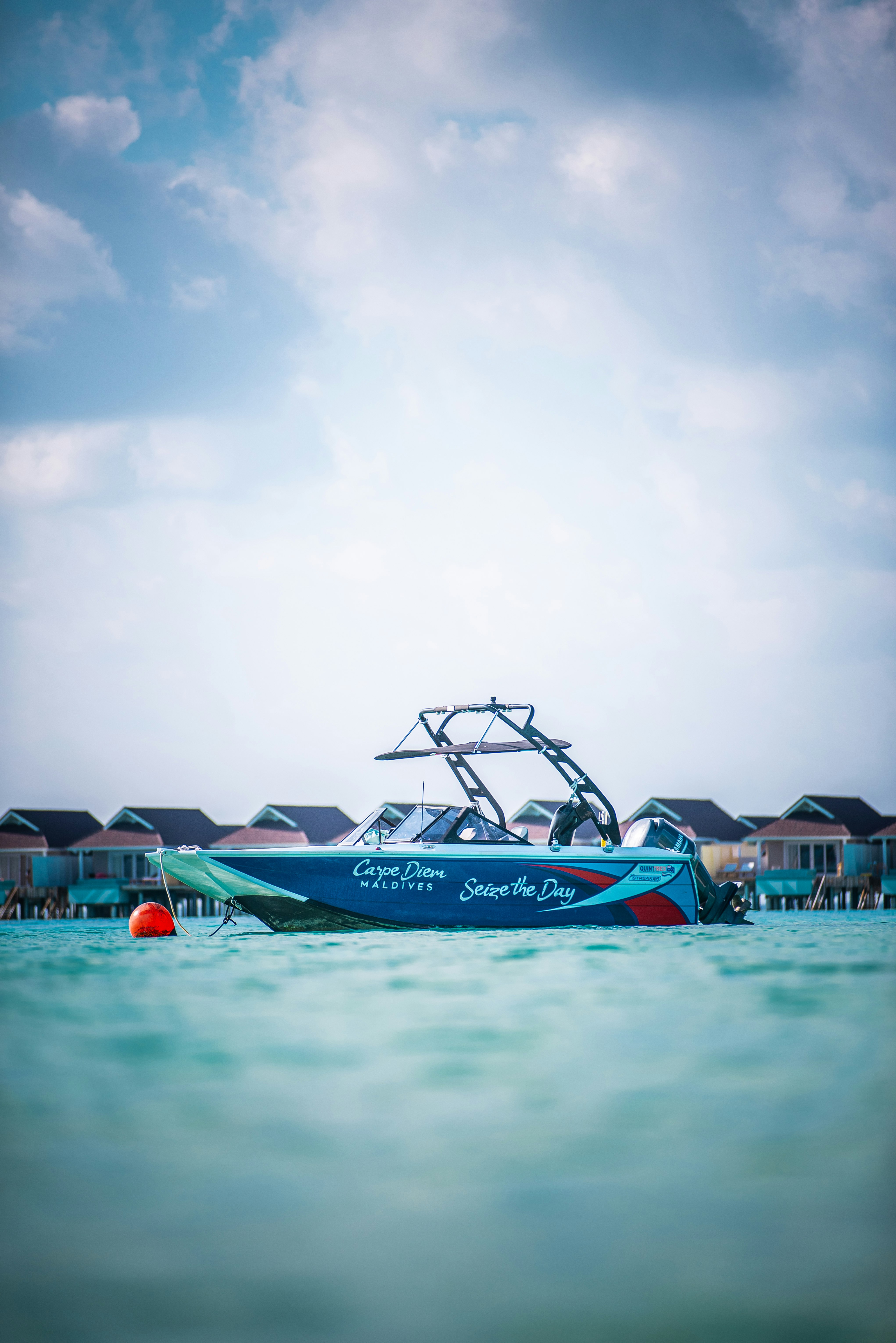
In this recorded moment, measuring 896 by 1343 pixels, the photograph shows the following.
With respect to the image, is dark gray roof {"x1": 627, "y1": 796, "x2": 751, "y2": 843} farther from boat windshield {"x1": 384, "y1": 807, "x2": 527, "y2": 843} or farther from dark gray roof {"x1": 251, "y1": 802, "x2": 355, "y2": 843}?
boat windshield {"x1": 384, "y1": 807, "x2": 527, "y2": 843}

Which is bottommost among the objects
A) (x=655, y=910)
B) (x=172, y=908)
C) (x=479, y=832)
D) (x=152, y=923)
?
(x=152, y=923)

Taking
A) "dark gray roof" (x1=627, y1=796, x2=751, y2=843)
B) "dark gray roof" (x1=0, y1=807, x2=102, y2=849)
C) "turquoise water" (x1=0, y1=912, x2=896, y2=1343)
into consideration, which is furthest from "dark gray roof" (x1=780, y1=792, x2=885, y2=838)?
"turquoise water" (x1=0, y1=912, x2=896, y2=1343)

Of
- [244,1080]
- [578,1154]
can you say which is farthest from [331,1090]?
[578,1154]

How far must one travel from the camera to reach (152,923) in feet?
67.8

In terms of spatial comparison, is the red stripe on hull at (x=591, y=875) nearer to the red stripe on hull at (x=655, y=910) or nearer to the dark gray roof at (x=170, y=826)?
the red stripe on hull at (x=655, y=910)

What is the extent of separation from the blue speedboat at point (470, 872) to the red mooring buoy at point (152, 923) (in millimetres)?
3213

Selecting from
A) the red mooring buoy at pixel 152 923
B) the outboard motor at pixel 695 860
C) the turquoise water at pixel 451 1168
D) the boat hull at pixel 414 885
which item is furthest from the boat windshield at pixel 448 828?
the turquoise water at pixel 451 1168

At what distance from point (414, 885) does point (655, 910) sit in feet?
13.4

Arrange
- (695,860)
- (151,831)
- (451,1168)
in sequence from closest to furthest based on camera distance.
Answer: (451,1168)
(695,860)
(151,831)

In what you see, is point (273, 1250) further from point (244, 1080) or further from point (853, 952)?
point (853, 952)

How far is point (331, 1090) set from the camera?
6.20 m

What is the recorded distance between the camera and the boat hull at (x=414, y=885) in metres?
16.4

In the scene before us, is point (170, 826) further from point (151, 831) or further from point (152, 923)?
point (152, 923)

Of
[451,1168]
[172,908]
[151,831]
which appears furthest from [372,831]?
[151,831]
